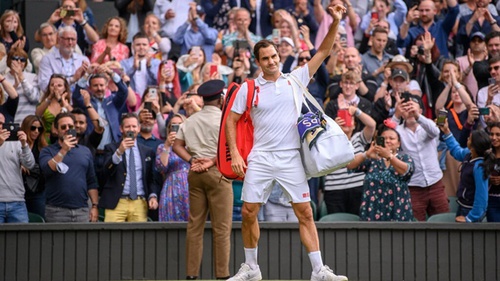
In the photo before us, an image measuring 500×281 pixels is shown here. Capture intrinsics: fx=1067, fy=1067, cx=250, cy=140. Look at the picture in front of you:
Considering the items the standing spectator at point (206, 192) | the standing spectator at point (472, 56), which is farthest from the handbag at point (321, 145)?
the standing spectator at point (472, 56)

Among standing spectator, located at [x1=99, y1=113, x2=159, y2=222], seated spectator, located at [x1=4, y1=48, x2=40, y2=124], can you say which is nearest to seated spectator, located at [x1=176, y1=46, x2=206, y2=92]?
seated spectator, located at [x1=4, y1=48, x2=40, y2=124]

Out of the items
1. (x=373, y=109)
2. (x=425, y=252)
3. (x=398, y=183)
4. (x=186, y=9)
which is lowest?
(x=425, y=252)

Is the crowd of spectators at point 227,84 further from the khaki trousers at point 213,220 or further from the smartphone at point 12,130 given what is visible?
the khaki trousers at point 213,220

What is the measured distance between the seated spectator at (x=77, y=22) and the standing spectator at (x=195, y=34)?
1353 millimetres

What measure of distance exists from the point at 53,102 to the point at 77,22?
2.79 m

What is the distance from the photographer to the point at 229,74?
15328 millimetres

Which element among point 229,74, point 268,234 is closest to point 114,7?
point 229,74

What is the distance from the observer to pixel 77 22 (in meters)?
16.6

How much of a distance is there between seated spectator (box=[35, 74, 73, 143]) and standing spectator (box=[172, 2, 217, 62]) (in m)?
3.01

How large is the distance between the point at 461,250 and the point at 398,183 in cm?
104

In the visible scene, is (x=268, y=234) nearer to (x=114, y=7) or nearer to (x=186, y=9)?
(x=186, y=9)

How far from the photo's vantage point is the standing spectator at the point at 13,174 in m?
12.5

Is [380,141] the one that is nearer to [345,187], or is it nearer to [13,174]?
[345,187]

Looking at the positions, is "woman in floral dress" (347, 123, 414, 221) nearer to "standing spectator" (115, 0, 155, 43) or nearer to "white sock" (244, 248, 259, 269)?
"white sock" (244, 248, 259, 269)
